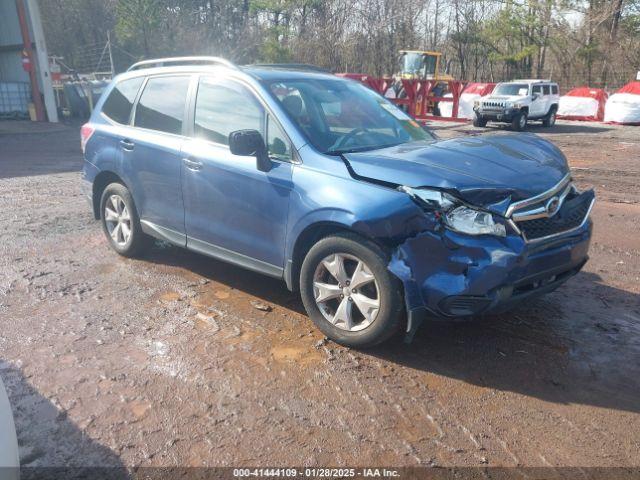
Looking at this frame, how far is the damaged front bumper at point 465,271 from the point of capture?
10.5 feet

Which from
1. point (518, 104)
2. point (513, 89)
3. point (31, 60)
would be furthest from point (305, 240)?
point (31, 60)

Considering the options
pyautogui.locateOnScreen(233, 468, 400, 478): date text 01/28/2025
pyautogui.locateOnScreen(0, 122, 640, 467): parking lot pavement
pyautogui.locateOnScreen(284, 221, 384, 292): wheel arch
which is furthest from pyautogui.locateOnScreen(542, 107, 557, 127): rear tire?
pyautogui.locateOnScreen(233, 468, 400, 478): date text 01/28/2025

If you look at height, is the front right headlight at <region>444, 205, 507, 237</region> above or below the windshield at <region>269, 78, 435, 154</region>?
below

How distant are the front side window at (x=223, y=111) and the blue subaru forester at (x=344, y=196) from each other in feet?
0.04

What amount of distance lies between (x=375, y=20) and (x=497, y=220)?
3956cm

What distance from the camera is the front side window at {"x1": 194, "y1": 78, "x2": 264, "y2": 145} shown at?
4215mm

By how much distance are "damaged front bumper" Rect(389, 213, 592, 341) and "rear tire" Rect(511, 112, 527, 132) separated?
1909 cm

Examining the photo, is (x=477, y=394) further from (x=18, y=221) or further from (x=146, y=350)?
(x=18, y=221)

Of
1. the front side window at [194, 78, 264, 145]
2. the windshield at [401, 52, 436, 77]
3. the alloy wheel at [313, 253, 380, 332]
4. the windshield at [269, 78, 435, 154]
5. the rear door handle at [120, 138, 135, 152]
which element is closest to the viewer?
the alloy wheel at [313, 253, 380, 332]

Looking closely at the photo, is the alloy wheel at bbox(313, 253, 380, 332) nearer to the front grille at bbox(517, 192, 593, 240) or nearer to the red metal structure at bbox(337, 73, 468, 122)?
the front grille at bbox(517, 192, 593, 240)

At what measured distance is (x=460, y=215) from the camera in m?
3.27

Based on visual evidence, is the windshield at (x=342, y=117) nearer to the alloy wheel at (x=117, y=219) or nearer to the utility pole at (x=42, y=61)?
the alloy wheel at (x=117, y=219)

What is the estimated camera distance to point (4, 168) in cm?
1166

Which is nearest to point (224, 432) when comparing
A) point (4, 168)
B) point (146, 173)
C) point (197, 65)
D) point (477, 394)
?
point (477, 394)
